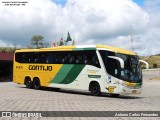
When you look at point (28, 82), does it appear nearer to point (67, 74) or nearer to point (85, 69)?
point (67, 74)

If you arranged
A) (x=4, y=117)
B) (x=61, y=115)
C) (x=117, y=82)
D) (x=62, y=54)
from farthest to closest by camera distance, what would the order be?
(x=62, y=54) < (x=117, y=82) < (x=61, y=115) < (x=4, y=117)

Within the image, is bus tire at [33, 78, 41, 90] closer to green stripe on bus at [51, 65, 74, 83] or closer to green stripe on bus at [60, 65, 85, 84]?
green stripe on bus at [51, 65, 74, 83]

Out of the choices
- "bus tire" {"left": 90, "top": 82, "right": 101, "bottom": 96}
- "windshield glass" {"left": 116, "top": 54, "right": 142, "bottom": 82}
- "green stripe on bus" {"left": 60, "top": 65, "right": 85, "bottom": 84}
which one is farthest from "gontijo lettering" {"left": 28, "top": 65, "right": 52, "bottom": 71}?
"windshield glass" {"left": 116, "top": 54, "right": 142, "bottom": 82}

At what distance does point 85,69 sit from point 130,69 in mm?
3206

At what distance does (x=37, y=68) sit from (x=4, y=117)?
17.4 m

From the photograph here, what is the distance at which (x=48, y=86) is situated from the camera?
28.0 meters

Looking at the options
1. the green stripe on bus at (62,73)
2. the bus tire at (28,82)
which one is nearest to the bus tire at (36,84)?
the bus tire at (28,82)

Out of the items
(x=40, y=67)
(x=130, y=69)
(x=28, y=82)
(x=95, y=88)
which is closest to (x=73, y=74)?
(x=95, y=88)

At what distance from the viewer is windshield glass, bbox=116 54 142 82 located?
22438mm

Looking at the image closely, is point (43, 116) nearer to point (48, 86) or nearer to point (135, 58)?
point (135, 58)

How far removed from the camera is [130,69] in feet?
74.5

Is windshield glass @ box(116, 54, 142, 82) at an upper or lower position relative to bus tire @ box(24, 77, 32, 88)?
upper

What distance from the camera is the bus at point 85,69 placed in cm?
2259

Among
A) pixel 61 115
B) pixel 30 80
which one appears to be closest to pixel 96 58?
pixel 30 80
